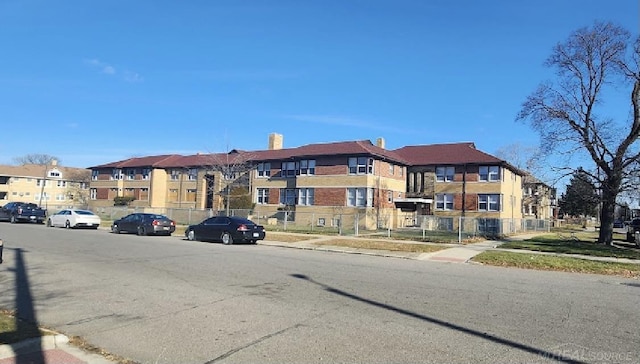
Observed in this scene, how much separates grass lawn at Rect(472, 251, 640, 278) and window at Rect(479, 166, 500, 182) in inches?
1086

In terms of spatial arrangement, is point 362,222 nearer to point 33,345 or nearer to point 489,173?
point 489,173

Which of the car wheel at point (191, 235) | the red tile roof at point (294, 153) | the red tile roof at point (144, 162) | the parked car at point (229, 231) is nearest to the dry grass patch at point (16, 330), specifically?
the parked car at point (229, 231)

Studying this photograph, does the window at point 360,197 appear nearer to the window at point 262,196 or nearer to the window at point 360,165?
the window at point 360,165

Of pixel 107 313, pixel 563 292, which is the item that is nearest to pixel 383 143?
pixel 563 292

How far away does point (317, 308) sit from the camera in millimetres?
8445

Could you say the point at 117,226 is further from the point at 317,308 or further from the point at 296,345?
the point at 296,345

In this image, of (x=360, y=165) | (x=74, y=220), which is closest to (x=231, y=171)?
(x=360, y=165)

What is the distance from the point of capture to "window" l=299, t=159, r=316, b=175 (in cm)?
4579

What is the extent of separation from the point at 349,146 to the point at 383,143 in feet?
39.0

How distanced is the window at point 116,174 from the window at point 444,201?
43.4 metres

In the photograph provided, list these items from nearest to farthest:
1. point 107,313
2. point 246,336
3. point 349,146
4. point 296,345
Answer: point 296,345 → point 246,336 → point 107,313 → point 349,146

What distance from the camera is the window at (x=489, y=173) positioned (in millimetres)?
44266

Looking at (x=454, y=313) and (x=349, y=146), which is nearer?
(x=454, y=313)

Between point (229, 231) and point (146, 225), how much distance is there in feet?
24.8
